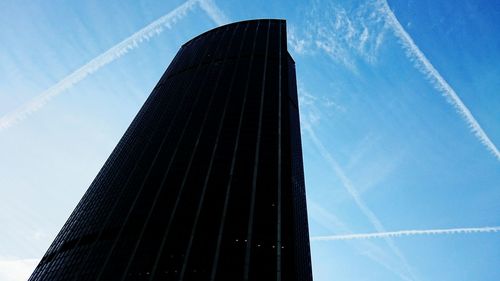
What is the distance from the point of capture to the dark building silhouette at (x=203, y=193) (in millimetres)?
84500

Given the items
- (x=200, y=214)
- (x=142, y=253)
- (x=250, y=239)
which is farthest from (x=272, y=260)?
(x=142, y=253)

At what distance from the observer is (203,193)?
324 ft

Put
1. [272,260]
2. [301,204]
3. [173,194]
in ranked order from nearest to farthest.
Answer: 1. [272,260]
2. [173,194]
3. [301,204]

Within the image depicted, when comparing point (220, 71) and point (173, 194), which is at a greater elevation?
point (220, 71)

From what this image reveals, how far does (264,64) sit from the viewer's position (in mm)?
147875

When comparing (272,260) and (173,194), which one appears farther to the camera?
(173,194)

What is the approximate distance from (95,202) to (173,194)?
2918 centimetres

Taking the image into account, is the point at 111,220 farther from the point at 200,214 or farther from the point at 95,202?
the point at 200,214

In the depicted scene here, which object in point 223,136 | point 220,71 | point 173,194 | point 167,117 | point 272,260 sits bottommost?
point 272,260

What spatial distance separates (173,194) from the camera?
10175 centimetres

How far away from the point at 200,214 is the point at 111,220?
87.6 ft

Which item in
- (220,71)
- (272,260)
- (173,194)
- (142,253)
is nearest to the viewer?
(272,260)

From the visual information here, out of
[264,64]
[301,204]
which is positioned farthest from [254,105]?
[301,204]

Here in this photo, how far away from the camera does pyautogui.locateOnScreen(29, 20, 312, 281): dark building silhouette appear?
84.5 metres
